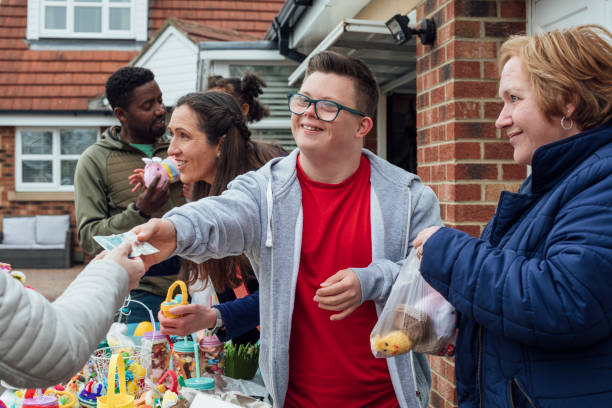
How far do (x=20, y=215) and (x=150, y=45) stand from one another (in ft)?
21.1

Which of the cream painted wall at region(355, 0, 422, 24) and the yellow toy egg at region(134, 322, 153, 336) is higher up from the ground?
the cream painted wall at region(355, 0, 422, 24)

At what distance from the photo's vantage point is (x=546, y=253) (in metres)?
1.40

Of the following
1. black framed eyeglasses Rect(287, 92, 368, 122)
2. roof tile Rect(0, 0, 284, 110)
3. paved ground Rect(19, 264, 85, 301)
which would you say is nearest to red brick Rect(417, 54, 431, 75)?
black framed eyeglasses Rect(287, 92, 368, 122)

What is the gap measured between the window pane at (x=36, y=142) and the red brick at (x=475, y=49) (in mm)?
13424

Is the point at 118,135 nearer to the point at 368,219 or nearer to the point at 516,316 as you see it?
the point at 368,219

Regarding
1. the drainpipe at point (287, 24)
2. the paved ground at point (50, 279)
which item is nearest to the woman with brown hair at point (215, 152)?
the drainpipe at point (287, 24)

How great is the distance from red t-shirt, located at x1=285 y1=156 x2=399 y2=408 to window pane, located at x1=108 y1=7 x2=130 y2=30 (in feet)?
46.8

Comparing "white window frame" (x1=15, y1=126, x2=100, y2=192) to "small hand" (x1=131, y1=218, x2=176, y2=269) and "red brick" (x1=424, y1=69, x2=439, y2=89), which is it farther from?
"small hand" (x1=131, y1=218, x2=176, y2=269)

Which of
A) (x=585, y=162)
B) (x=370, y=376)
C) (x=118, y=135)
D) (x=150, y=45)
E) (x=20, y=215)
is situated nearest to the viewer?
(x=585, y=162)

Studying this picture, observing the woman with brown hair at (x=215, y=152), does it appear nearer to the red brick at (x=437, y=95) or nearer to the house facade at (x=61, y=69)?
the red brick at (x=437, y=95)

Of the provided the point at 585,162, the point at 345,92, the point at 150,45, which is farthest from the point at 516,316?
the point at 150,45

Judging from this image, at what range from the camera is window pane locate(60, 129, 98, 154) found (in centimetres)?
1431

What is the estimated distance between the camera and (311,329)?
1.91 metres

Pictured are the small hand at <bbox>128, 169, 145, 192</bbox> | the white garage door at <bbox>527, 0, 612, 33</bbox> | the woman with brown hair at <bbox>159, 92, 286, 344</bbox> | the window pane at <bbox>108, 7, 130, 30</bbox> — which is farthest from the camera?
the window pane at <bbox>108, 7, 130, 30</bbox>
